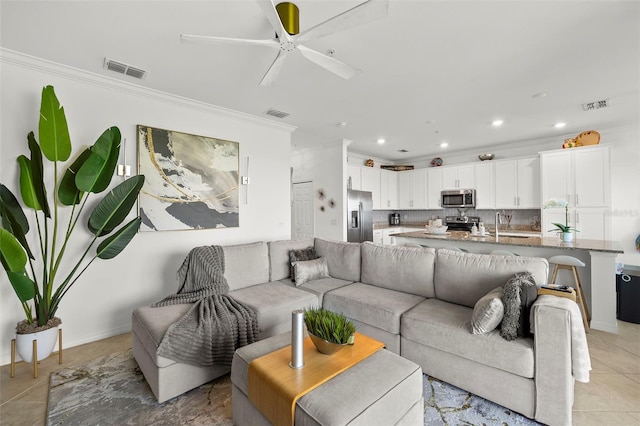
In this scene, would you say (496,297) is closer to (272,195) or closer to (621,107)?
(272,195)

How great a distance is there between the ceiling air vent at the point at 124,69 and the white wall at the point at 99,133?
9.9 inches

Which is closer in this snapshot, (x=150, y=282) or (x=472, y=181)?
(x=150, y=282)

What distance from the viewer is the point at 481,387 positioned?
74.2 inches

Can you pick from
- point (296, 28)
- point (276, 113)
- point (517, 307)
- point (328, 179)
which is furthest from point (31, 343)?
point (328, 179)

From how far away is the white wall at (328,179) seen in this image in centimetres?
543

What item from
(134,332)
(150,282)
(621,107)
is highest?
(621,107)

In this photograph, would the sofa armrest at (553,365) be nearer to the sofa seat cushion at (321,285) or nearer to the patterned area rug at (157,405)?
the patterned area rug at (157,405)

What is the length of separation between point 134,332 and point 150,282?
96 centimetres

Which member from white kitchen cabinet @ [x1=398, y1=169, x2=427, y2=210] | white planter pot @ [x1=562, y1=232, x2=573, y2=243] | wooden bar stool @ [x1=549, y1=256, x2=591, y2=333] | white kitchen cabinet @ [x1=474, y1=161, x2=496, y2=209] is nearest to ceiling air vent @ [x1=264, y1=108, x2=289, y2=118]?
wooden bar stool @ [x1=549, y1=256, x2=591, y2=333]

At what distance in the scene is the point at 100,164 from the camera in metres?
2.43

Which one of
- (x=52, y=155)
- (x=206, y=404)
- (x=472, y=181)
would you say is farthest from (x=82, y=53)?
(x=472, y=181)

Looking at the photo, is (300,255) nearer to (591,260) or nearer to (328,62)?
(328,62)

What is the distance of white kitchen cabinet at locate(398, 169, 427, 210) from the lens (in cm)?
702

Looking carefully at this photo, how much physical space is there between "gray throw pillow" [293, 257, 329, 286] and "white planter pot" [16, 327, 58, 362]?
215cm
